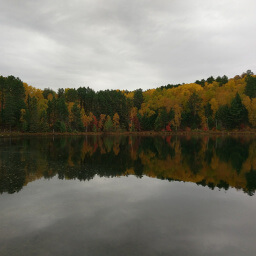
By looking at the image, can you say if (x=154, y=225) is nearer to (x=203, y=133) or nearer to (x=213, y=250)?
(x=213, y=250)

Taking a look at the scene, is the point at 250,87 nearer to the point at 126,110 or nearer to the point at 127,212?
the point at 126,110

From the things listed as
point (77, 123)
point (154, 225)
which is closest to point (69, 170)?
point (154, 225)

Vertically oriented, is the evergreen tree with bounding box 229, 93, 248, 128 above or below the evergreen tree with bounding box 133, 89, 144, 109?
below

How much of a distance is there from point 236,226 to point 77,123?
8572 centimetres

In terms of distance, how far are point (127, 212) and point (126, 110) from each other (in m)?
93.4

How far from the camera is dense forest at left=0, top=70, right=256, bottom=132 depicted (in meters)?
84.9

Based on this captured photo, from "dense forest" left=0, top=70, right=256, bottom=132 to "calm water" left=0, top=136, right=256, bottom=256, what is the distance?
7098 centimetres

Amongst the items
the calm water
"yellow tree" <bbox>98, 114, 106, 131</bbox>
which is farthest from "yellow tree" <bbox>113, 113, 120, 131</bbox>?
the calm water

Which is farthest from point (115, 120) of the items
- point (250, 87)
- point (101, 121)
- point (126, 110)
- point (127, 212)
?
point (127, 212)

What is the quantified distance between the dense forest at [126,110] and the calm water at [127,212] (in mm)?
70978

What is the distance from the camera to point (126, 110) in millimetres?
103688

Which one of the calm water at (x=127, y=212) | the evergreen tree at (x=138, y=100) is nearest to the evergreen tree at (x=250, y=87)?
the evergreen tree at (x=138, y=100)

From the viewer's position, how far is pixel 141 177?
1867 centimetres

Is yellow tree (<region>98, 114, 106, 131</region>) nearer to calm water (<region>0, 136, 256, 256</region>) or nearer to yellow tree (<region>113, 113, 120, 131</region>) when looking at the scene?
yellow tree (<region>113, 113, 120, 131</region>)
